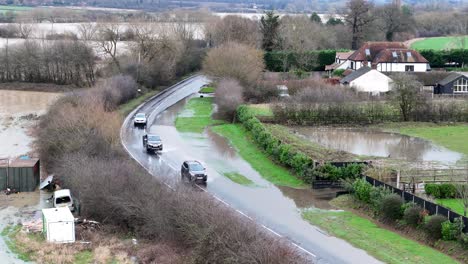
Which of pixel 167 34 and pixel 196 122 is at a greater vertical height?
pixel 167 34

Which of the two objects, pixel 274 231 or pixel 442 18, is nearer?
pixel 274 231

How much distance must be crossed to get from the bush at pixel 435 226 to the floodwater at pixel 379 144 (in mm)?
13977

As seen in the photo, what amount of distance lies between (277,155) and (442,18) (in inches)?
3818

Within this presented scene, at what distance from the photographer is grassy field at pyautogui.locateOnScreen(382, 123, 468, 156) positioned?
44.7m

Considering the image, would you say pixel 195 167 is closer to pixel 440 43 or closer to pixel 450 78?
pixel 450 78

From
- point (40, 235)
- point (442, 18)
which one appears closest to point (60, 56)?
point (40, 235)

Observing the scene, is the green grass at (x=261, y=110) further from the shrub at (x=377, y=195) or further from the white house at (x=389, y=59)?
the shrub at (x=377, y=195)

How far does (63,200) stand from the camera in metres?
30.5

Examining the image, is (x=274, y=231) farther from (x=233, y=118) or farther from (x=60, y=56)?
(x=60, y=56)

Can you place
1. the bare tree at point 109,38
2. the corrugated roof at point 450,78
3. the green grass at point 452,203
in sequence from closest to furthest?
the green grass at point 452,203
the corrugated roof at point 450,78
the bare tree at point 109,38

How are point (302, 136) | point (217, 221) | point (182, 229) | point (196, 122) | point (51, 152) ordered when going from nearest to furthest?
point (217, 221) → point (182, 229) → point (51, 152) → point (302, 136) → point (196, 122)

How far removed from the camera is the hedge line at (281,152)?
35406 millimetres

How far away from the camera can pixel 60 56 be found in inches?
3098

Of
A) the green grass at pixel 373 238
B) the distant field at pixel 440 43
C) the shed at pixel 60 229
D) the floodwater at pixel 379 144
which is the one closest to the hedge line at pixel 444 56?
the distant field at pixel 440 43
